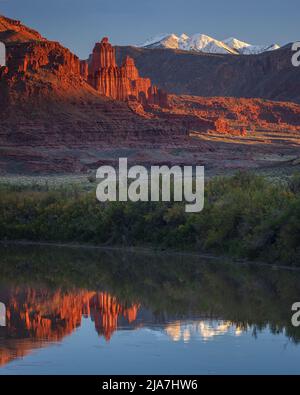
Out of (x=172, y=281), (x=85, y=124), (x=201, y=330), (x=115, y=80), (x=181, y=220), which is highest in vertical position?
(x=115, y=80)

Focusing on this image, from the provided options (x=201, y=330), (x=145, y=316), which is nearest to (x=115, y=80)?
(x=145, y=316)

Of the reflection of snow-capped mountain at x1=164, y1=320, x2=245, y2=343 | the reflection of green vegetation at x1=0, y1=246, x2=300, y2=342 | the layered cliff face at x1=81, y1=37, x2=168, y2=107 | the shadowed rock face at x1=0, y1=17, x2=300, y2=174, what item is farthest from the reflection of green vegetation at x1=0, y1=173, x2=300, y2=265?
the layered cliff face at x1=81, y1=37, x2=168, y2=107

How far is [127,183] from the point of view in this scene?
43531mm

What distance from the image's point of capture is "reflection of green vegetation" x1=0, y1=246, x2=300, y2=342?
25.7 meters

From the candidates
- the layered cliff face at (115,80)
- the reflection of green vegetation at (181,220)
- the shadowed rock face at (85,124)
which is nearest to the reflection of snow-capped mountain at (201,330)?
the reflection of green vegetation at (181,220)

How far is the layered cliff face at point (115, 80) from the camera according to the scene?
134m

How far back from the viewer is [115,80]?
5413 inches

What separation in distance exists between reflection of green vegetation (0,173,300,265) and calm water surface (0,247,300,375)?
1068 mm

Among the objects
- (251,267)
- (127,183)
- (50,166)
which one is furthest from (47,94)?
(251,267)

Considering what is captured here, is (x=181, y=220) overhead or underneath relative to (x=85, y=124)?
underneath

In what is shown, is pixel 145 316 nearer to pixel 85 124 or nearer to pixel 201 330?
pixel 201 330

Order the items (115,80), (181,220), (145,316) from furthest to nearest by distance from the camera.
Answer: (115,80), (181,220), (145,316)

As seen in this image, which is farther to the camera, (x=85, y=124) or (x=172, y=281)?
(x=85, y=124)

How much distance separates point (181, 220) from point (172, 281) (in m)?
6.86
